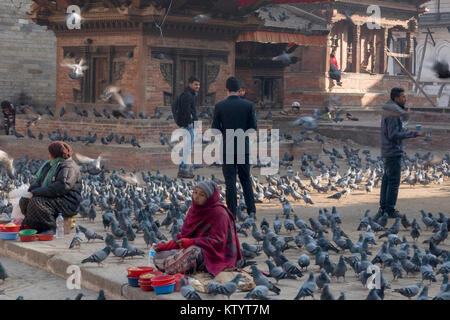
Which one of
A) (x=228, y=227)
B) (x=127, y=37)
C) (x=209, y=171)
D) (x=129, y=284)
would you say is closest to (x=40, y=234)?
(x=129, y=284)

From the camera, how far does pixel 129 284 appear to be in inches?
279

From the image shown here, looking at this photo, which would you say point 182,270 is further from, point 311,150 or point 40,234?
point 311,150

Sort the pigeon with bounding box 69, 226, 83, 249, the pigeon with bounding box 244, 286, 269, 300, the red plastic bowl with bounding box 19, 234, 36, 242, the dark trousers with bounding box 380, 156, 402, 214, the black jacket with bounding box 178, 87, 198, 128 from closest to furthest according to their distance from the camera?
the pigeon with bounding box 244, 286, 269, 300, the pigeon with bounding box 69, 226, 83, 249, the red plastic bowl with bounding box 19, 234, 36, 242, the dark trousers with bounding box 380, 156, 402, 214, the black jacket with bounding box 178, 87, 198, 128

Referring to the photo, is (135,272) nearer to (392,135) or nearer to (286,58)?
(392,135)

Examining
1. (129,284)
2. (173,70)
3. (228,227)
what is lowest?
(129,284)

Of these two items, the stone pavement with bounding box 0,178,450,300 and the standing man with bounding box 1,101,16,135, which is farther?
the standing man with bounding box 1,101,16,135

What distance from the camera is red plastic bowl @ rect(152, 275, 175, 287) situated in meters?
6.57

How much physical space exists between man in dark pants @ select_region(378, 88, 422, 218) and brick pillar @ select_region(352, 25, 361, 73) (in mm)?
23324

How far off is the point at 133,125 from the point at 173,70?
8.86 feet

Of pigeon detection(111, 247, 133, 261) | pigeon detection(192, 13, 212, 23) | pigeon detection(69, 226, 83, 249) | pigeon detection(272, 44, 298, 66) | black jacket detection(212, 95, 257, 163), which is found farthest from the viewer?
pigeon detection(272, 44, 298, 66)

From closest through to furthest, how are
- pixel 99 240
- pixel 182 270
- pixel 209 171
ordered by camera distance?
pixel 182 270 < pixel 99 240 < pixel 209 171

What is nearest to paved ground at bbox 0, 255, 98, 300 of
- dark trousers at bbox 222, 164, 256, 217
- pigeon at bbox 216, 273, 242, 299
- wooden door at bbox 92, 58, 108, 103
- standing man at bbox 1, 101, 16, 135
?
pigeon at bbox 216, 273, 242, 299

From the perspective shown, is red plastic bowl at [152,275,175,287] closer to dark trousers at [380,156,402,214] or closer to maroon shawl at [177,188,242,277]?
maroon shawl at [177,188,242,277]

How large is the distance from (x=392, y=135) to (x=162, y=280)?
5155mm
